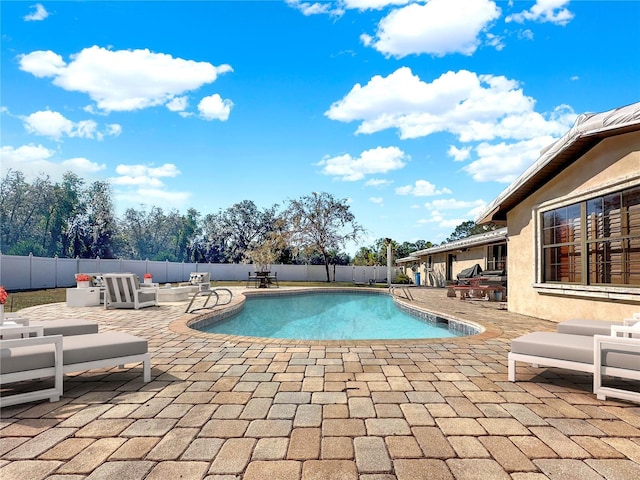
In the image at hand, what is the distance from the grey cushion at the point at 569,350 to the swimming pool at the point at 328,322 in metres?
3.68

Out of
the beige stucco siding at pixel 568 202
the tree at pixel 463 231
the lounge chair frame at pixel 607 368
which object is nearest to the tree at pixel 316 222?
the beige stucco siding at pixel 568 202

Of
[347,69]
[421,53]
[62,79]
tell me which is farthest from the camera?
[62,79]

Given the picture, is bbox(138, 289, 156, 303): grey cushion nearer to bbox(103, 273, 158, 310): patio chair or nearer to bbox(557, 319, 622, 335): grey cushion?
bbox(103, 273, 158, 310): patio chair

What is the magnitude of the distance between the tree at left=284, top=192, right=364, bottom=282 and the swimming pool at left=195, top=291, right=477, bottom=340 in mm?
13278

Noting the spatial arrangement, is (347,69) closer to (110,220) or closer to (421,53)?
(421,53)

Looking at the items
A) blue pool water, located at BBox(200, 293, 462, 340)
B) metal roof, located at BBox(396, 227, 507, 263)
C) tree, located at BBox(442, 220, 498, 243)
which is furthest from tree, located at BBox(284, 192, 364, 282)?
tree, located at BBox(442, 220, 498, 243)

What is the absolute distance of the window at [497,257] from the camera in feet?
54.3

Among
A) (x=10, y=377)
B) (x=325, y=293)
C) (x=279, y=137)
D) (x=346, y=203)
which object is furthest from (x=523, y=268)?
(x=346, y=203)

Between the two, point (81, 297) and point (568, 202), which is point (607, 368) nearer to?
point (568, 202)

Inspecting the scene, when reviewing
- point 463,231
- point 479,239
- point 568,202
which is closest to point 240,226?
point 479,239

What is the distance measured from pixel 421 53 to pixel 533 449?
12.8m

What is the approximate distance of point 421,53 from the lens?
1235 cm

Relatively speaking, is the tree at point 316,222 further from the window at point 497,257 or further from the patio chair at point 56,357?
the patio chair at point 56,357

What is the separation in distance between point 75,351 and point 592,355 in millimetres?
4784
